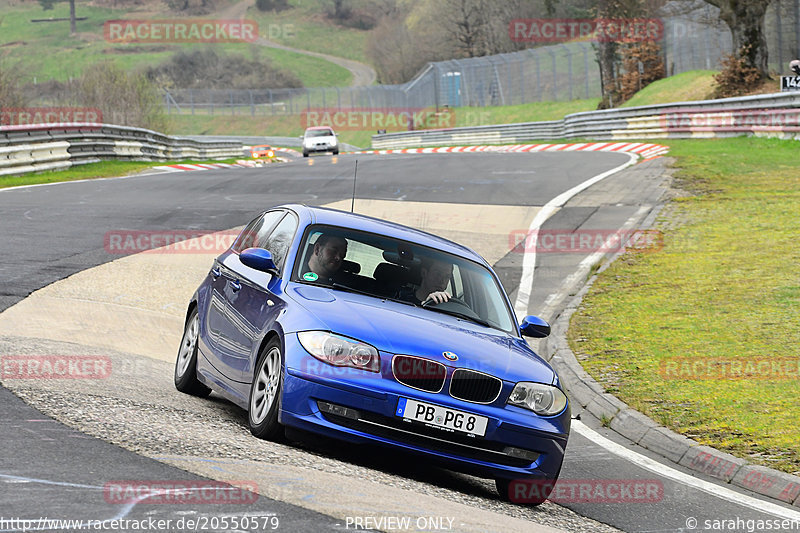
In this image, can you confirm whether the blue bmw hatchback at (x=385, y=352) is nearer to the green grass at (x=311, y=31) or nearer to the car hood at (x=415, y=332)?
the car hood at (x=415, y=332)

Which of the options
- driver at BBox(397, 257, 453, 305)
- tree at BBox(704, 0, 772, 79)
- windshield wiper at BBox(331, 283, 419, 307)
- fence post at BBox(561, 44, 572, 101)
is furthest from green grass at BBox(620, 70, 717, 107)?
windshield wiper at BBox(331, 283, 419, 307)

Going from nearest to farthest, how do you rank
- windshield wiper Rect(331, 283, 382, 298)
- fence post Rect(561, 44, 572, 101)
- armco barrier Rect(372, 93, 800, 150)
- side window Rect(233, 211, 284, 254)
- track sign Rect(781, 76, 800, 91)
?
windshield wiper Rect(331, 283, 382, 298), side window Rect(233, 211, 284, 254), track sign Rect(781, 76, 800, 91), armco barrier Rect(372, 93, 800, 150), fence post Rect(561, 44, 572, 101)

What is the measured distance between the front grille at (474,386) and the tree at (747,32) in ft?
121

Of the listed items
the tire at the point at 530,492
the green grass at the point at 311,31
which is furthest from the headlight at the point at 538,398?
the green grass at the point at 311,31

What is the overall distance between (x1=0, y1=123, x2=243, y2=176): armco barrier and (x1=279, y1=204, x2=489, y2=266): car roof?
→ 64.8ft

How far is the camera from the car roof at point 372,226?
7820 millimetres

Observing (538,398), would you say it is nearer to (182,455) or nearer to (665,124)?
(182,455)

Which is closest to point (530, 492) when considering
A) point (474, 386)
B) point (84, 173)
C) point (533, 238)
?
point (474, 386)

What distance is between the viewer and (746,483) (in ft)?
23.5

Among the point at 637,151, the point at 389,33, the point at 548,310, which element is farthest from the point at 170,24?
the point at 548,310

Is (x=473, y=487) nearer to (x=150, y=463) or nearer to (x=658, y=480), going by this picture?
(x=658, y=480)

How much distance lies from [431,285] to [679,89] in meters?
44.9

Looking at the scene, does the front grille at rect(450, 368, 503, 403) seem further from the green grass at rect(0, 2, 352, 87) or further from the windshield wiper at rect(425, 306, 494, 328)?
the green grass at rect(0, 2, 352, 87)

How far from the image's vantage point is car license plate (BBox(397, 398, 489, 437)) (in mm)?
6168
